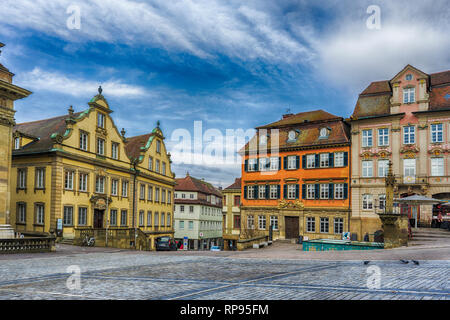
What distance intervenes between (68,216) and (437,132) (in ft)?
109

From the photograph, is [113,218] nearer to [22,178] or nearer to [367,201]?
[22,178]

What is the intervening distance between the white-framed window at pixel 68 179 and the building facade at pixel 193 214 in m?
38.2

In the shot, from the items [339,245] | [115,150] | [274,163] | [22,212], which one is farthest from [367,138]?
[22,212]

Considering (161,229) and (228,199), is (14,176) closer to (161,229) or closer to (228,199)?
(161,229)

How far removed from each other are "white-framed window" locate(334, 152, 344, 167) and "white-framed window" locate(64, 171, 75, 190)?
25.3m

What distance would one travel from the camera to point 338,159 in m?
44.1

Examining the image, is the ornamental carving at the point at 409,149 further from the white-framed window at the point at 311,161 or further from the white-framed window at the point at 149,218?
the white-framed window at the point at 149,218

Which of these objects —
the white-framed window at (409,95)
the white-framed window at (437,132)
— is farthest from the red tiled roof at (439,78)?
the white-framed window at (437,132)

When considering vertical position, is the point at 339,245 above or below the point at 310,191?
below

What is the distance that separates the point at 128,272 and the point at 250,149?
36921 mm

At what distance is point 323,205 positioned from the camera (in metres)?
44.5
